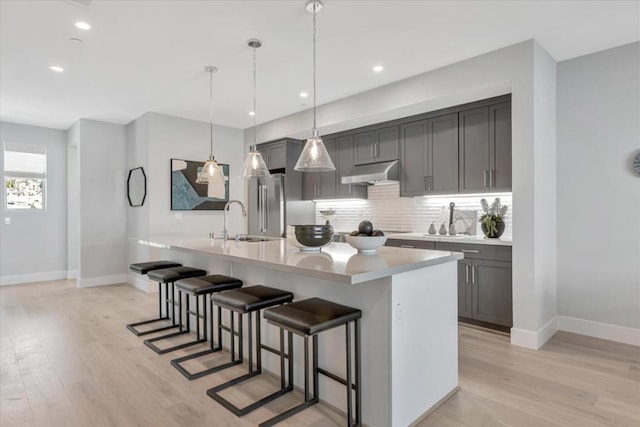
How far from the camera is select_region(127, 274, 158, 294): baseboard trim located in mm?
5523

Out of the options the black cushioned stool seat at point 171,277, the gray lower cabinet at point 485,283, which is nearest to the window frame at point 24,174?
the black cushioned stool seat at point 171,277

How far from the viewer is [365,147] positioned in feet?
16.8

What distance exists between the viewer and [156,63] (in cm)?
381

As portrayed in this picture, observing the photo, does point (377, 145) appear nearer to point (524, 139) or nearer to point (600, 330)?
point (524, 139)

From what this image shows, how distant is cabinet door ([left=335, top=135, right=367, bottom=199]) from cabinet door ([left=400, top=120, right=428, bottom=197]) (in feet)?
2.78

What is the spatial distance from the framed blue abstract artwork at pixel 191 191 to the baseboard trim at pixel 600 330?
516 cm

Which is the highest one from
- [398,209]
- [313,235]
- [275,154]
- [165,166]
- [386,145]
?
[275,154]

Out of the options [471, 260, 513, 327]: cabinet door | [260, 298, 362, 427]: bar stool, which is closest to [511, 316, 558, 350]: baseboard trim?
[471, 260, 513, 327]: cabinet door

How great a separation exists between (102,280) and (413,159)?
17.9 ft

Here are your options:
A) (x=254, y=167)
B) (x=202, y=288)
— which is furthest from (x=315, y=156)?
(x=202, y=288)

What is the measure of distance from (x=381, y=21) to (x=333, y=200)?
3350 mm

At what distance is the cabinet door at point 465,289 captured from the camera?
12.4ft

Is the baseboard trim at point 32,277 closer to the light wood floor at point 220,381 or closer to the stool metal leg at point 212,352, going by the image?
the light wood floor at point 220,381

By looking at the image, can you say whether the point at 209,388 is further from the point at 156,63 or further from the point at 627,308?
the point at 627,308
